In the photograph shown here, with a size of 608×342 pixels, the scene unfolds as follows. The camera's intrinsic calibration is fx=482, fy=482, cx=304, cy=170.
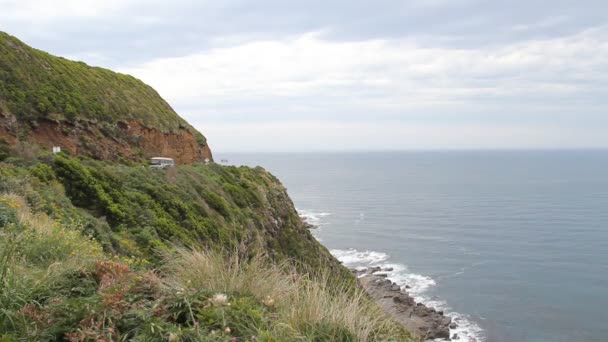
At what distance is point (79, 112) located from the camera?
26.8 m

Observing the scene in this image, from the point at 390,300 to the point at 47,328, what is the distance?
35.0 meters

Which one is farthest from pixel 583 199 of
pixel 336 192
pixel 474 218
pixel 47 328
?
pixel 47 328

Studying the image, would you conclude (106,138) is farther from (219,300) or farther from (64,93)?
(219,300)

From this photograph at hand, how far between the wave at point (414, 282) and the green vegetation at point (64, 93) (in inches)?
925

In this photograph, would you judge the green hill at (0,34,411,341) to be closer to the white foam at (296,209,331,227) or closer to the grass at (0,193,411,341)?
the grass at (0,193,411,341)

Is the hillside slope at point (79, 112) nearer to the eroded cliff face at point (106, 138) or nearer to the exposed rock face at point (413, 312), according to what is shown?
the eroded cliff face at point (106, 138)

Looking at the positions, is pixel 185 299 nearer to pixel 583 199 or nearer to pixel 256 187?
pixel 256 187

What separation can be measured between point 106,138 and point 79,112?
2.01 metres

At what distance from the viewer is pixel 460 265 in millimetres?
47844

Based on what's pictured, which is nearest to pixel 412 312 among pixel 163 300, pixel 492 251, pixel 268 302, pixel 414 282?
pixel 414 282

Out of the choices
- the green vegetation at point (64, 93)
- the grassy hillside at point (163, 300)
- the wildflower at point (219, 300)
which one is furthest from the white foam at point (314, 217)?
the wildflower at point (219, 300)

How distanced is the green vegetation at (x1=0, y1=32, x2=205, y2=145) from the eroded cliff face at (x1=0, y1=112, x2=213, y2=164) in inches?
14.6

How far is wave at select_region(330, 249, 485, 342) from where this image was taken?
106 feet

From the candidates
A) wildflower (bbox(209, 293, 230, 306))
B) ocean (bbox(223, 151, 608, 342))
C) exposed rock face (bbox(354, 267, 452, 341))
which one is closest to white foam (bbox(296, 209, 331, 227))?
ocean (bbox(223, 151, 608, 342))
